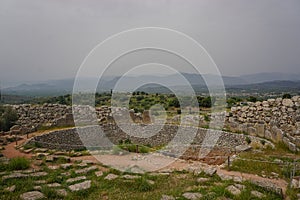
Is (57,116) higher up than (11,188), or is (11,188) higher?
(57,116)

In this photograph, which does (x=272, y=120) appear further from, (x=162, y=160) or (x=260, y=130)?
(x=162, y=160)

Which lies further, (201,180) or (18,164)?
(18,164)

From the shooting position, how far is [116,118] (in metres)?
20.0

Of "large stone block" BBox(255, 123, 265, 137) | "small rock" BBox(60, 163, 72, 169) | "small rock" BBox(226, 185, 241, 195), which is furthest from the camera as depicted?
"large stone block" BBox(255, 123, 265, 137)

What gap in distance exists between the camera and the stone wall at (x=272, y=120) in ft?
42.3

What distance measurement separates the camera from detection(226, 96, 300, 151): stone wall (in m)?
12.9

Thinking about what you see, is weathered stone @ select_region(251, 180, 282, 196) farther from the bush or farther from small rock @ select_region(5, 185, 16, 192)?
the bush

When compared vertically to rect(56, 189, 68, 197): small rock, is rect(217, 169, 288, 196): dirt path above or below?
below

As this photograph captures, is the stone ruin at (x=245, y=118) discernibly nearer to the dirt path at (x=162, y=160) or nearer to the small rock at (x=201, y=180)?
the dirt path at (x=162, y=160)

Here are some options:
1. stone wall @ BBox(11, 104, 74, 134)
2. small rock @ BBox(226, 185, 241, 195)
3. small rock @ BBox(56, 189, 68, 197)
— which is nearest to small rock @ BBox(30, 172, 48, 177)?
small rock @ BBox(56, 189, 68, 197)

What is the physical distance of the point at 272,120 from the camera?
50.7ft

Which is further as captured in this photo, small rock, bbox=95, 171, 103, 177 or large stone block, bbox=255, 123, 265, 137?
large stone block, bbox=255, 123, 265, 137

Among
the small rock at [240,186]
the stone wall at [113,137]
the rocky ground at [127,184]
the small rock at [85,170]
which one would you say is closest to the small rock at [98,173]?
the rocky ground at [127,184]

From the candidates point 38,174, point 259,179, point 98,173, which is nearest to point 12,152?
point 38,174
